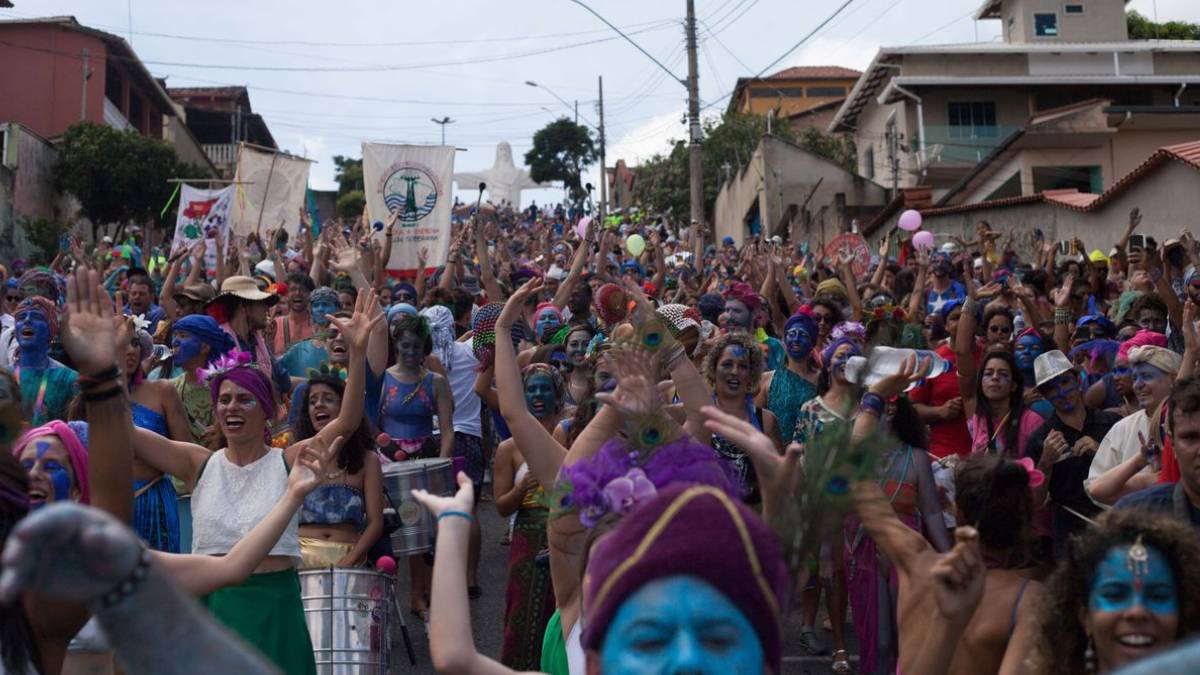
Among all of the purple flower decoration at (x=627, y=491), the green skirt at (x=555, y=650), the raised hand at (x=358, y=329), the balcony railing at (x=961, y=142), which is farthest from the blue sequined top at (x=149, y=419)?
the balcony railing at (x=961, y=142)

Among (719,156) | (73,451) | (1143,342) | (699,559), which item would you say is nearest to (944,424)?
(1143,342)

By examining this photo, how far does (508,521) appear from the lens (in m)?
11.9

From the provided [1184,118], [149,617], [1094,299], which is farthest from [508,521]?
[1184,118]

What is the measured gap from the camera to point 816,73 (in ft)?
260

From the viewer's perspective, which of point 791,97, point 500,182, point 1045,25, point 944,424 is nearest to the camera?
point 944,424

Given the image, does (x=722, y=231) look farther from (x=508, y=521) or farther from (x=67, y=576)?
(x=67, y=576)

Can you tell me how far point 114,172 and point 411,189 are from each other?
23.3 meters

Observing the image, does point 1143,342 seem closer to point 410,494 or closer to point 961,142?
point 410,494

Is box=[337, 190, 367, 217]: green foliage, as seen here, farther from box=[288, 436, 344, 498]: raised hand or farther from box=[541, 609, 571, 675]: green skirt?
box=[288, 436, 344, 498]: raised hand

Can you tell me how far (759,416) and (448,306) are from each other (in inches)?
197

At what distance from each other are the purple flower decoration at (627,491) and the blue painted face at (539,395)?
4.83 metres

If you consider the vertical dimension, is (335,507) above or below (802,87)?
below

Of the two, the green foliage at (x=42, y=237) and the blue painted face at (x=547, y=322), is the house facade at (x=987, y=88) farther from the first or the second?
the blue painted face at (x=547, y=322)

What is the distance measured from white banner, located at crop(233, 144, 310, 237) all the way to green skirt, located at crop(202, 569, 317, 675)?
15281mm
